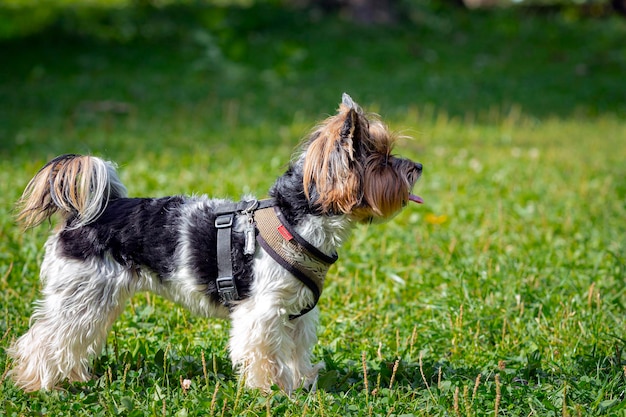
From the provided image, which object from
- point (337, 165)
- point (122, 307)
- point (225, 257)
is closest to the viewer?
point (337, 165)

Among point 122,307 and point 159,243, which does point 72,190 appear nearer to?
point 159,243

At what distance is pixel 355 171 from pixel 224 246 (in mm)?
832

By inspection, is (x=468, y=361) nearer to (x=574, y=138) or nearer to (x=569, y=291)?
(x=569, y=291)

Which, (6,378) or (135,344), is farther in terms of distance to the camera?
(135,344)

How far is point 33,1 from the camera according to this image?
1802 cm

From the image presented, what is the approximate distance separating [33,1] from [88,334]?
16.2 m

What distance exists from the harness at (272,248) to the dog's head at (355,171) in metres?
0.23

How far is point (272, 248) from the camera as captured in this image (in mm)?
3930

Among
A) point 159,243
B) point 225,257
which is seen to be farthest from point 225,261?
point 159,243

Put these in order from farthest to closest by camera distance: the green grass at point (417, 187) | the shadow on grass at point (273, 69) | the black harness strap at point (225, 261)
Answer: the shadow on grass at point (273, 69) → the green grass at point (417, 187) → the black harness strap at point (225, 261)

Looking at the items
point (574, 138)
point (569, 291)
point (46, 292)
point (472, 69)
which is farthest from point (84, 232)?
point (472, 69)

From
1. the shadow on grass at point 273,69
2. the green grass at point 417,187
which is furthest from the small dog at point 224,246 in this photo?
the shadow on grass at point 273,69

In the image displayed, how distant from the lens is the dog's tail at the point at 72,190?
13.2 ft

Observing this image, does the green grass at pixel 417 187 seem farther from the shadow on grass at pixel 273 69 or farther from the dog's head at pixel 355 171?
the dog's head at pixel 355 171
